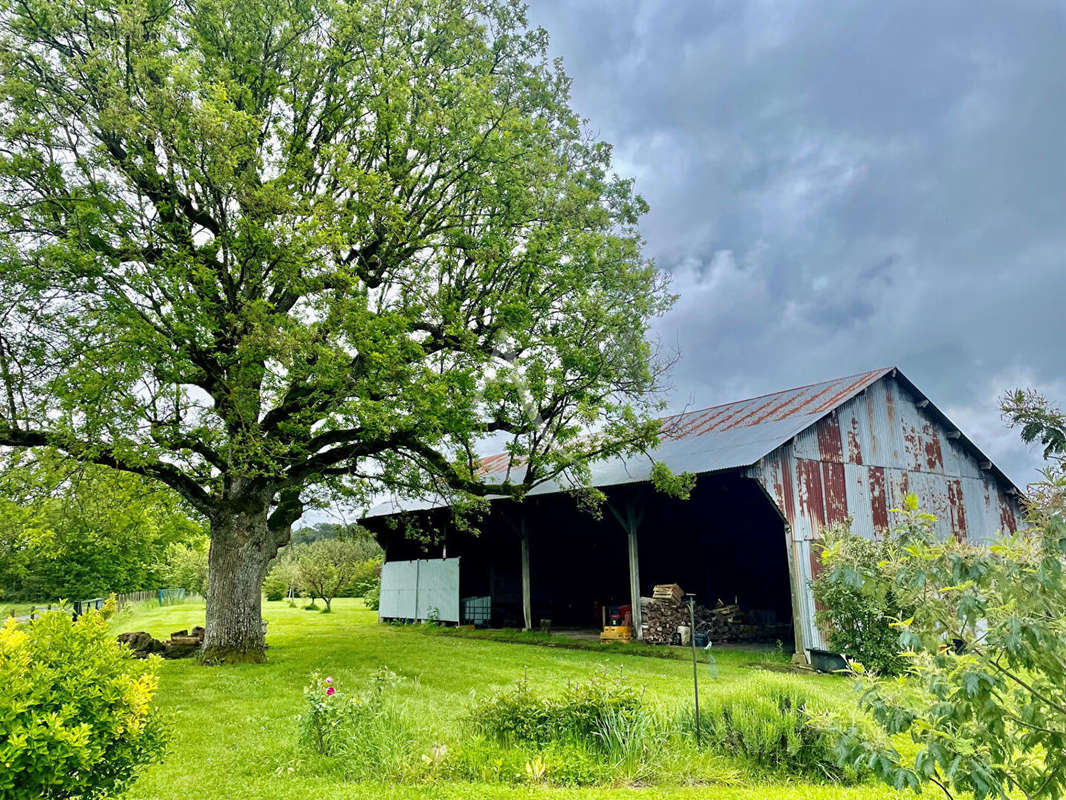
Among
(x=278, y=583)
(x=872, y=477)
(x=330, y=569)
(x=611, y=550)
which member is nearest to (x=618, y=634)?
(x=611, y=550)

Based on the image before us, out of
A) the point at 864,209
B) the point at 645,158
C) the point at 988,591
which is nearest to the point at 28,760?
the point at 988,591

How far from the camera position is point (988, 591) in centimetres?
302

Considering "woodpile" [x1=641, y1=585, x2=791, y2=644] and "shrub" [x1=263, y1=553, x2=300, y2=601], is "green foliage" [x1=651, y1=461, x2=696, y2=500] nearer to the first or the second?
"woodpile" [x1=641, y1=585, x2=791, y2=644]

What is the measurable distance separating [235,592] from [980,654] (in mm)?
12810

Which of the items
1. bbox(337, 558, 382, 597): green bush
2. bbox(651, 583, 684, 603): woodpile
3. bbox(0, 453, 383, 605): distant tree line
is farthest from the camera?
bbox(337, 558, 382, 597): green bush

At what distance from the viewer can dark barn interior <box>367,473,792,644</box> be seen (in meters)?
18.1

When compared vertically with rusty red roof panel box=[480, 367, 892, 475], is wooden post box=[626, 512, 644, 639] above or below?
below

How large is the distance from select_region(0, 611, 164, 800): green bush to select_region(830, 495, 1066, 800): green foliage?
392cm

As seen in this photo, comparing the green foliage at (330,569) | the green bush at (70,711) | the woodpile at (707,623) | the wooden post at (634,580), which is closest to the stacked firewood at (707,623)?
the woodpile at (707,623)

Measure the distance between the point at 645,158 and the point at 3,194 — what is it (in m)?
12.3

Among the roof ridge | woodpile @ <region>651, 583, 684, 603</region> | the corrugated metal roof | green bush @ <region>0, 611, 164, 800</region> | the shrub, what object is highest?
the roof ridge

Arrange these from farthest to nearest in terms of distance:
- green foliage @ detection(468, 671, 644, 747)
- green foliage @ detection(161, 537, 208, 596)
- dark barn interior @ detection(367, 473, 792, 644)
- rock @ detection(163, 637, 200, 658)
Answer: green foliage @ detection(161, 537, 208, 596), dark barn interior @ detection(367, 473, 792, 644), rock @ detection(163, 637, 200, 658), green foliage @ detection(468, 671, 644, 747)

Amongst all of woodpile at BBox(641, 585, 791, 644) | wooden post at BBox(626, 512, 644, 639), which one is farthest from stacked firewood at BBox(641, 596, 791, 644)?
wooden post at BBox(626, 512, 644, 639)

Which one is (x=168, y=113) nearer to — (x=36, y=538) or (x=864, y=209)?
(x=36, y=538)
